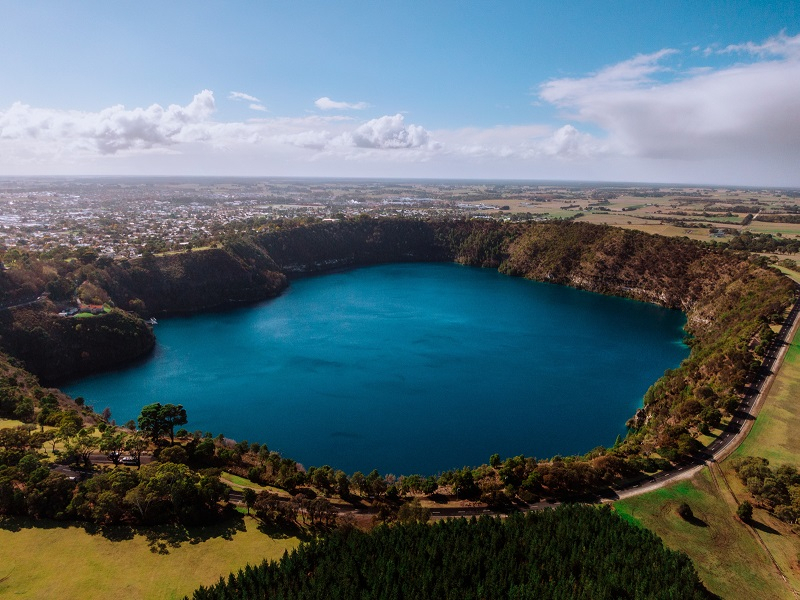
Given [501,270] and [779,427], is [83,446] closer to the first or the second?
[779,427]

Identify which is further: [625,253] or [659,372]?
[625,253]

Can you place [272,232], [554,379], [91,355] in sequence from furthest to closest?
[272,232] < [91,355] < [554,379]

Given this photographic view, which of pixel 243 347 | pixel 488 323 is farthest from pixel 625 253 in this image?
pixel 243 347

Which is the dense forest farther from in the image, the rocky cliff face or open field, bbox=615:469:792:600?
the rocky cliff face

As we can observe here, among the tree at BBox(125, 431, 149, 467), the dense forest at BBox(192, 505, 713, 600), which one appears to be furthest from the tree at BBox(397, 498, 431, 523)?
the tree at BBox(125, 431, 149, 467)

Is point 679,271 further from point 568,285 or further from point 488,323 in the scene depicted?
point 488,323

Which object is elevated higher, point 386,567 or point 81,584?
point 386,567
